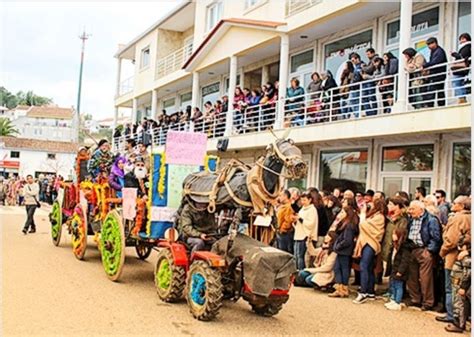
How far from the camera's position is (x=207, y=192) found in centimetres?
764

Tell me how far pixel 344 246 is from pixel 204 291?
10.1 feet

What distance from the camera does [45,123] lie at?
3263 inches

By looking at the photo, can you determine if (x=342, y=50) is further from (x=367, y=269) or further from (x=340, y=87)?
(x=367, y=269)

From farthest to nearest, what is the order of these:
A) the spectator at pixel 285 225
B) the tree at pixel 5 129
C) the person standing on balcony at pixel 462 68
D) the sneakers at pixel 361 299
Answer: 1. the tree at pixel 5 129
2. the spectator at pixel 285 225
3. the person standing on balcony at pixel 462 68
4. the sneakers at pixel 361 299

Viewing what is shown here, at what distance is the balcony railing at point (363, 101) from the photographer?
35.7ft

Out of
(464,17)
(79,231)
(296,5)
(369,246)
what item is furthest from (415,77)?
(79,231)

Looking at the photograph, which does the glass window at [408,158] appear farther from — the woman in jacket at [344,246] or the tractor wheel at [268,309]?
the tractor wheel at [268,309]

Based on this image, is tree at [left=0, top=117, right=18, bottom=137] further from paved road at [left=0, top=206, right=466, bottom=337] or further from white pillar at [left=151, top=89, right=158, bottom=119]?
paved road at [left=0, top=206, right=466, bottom=337]

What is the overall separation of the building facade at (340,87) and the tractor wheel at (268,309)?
5222 mm

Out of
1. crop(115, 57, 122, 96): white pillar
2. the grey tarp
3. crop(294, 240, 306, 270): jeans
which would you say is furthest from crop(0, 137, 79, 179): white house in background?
the grey tarp

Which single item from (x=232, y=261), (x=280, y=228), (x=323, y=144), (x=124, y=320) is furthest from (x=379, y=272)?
(x=323, y=144)

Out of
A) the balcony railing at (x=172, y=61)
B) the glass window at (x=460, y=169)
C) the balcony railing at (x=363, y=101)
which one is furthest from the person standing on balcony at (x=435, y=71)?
the balcony railing at (x=172, y=61)

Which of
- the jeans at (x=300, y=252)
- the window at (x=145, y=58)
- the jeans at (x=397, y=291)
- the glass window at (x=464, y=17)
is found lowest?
the jeans at (x=397, y=291)

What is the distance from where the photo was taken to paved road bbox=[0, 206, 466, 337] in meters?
6.52
